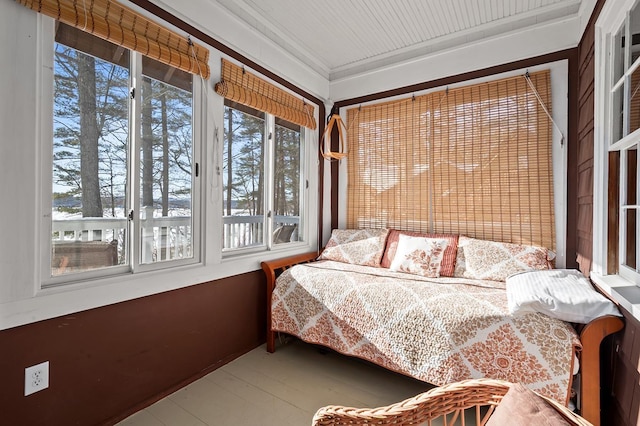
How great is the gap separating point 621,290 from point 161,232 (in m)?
2.48

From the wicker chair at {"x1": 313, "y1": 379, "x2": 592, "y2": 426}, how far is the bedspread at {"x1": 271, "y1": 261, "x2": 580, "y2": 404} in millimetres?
769

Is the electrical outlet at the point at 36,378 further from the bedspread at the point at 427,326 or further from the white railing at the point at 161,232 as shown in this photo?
the bedspread at the point at 427,326

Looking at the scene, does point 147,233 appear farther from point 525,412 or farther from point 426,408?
point 525,412

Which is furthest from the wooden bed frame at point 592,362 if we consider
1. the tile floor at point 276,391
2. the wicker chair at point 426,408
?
the tile floor at point 276,391

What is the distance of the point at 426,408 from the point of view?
41.3 inches

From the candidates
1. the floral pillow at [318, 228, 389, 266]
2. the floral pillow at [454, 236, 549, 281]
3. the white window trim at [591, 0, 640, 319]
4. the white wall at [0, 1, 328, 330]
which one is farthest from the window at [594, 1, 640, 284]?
the white wall at [0, 1, 328, 330]

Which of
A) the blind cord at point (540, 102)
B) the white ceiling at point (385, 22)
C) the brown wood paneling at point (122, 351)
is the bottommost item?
the brown wood paneling at point (122, 351)

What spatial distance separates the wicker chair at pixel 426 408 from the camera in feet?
3.30

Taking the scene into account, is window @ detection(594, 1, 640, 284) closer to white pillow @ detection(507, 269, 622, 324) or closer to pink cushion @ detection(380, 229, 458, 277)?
white pillow @ detection(507, 269, 622, 324)

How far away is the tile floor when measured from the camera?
1860mm

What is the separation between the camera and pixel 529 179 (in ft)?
8.54

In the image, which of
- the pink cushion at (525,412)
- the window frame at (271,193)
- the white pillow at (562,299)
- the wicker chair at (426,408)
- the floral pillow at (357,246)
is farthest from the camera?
the floral pillow at (357,246)

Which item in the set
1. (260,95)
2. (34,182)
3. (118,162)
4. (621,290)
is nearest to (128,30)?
(118,162)

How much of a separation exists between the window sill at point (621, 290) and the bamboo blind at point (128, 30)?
103 inches
